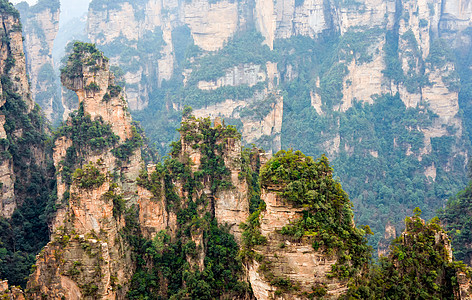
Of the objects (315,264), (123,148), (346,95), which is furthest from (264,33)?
(315,264)

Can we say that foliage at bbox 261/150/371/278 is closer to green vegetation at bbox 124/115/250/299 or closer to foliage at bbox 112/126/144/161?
green vegetation at bbox 124/115/250/299

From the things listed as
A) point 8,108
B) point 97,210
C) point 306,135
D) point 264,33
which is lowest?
point 97,210

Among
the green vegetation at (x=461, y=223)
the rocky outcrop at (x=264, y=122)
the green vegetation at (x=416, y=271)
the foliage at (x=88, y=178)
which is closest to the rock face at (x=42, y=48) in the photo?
the rocky outcrop at (x=264, y=122)

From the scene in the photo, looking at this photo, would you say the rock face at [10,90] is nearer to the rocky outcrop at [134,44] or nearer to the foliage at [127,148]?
the foliage at [127,148]

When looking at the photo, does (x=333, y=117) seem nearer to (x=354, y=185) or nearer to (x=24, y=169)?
(x=354, y=185)

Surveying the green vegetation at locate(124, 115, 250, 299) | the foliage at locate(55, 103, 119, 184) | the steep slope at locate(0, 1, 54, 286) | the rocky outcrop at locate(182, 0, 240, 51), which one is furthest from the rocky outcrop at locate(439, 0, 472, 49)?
the steep slope at locate(0, 1, 54, 286)
